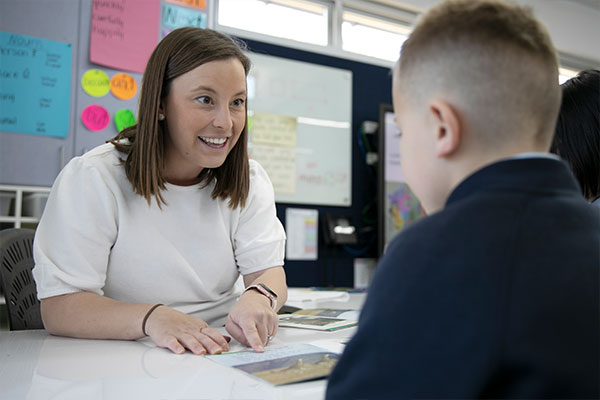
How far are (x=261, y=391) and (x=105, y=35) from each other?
2.30m

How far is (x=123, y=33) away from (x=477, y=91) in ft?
7.83

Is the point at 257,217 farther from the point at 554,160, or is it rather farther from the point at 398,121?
the point at 554,160

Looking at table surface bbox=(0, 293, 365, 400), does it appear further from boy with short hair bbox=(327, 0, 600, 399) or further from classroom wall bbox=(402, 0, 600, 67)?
classroom wall bbox=(402, 0, 600, 67)

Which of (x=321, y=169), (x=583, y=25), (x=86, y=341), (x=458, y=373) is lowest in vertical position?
(x=86, y=341)

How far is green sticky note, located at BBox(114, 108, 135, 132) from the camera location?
98.6 inches

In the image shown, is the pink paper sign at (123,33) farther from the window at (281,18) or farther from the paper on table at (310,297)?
the paper on table at (310,297)

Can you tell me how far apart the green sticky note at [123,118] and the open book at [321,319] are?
61.8 inches

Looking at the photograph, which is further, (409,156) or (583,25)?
(583,25)

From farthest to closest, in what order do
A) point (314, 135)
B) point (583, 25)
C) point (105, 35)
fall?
point (583, 25), point (314, 135), point (105, 35)

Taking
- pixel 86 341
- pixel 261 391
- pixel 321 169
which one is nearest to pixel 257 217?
pixel 86 341

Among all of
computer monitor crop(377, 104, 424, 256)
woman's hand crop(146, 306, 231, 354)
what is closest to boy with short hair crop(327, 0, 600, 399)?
woman's hand crop(146, 306, 231, 354)

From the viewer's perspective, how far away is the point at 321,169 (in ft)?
10.8

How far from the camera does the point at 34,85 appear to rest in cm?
234

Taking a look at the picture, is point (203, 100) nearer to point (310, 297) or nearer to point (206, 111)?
point (206, 111)
